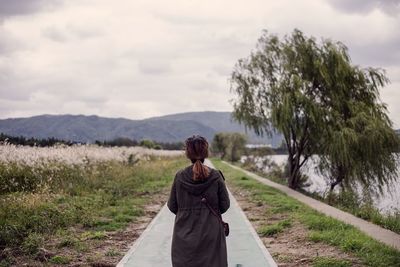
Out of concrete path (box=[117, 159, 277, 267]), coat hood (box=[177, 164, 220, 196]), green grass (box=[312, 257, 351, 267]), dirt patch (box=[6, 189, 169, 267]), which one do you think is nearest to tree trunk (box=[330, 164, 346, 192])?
concrete path (box=[117, 159, 277, 267])

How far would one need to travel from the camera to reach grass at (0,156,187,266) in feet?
31.3

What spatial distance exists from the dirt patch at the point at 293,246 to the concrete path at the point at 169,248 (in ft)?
0.78

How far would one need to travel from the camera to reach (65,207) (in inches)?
505

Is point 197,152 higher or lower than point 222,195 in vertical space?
higher

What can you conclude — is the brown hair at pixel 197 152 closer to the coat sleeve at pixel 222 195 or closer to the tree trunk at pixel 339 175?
the coat sleeve at pixel 222 195

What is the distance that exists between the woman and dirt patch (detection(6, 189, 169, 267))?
3.19 metres

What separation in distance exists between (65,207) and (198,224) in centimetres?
811

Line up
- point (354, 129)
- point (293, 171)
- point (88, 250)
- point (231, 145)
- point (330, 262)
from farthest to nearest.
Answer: point (231, 145) < point (293, 171) < point (354, 129) < point (88, 250) < point (330, 262)

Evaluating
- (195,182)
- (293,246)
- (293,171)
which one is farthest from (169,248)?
(293,171)

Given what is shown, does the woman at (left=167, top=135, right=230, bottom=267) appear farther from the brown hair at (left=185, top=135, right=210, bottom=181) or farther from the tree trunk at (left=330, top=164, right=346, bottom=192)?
the tree trunk at (left=330, top=164, right=346, bottom=192)

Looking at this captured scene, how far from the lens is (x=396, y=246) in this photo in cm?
914

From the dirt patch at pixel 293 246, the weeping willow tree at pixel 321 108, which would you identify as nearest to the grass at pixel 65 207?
the dirt patch at pixel 293 246

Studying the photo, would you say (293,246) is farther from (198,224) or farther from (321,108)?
(321,108)

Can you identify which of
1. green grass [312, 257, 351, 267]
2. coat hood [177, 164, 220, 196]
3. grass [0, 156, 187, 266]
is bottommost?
green grass [312, 257, 351, 267]
